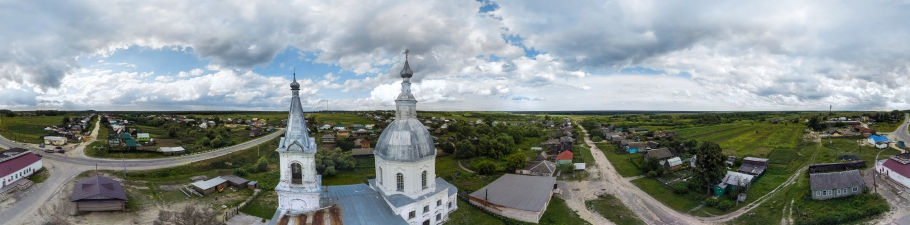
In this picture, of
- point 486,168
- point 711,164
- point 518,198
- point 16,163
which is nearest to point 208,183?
point 16,163

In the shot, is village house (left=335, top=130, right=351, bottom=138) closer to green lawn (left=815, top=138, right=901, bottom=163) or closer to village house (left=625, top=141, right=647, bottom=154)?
village house (left=625, top=141, right=647, bottom=154)

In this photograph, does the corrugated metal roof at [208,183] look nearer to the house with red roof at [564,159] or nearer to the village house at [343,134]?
the village house at [343,134]

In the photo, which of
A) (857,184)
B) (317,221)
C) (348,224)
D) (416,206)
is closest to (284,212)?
(317,221)

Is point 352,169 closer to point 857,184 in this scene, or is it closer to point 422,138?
point 422,138

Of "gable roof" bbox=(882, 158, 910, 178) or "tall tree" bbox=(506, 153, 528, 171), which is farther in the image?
"tall tree" bbox=(506, 153, 528, 171)

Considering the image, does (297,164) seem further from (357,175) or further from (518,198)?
(357,175)

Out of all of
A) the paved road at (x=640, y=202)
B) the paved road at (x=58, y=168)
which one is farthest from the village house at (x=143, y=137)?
the paved road at (x=640, y=202)

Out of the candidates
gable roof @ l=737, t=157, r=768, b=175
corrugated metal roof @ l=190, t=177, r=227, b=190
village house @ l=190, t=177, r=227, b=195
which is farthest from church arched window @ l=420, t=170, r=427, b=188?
gable roof @ l=737, t=157, r=768, b=175
